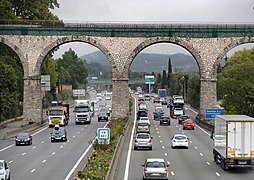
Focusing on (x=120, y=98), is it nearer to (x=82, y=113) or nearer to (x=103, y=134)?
(x=82, y=113)

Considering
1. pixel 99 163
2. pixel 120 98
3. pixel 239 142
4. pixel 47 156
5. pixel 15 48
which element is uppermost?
pixel 15 48

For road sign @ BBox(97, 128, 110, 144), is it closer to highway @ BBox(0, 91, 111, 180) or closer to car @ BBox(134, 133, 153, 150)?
highway @ BBox(0, 91, 111, 180)

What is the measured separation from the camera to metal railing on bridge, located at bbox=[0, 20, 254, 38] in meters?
80.3

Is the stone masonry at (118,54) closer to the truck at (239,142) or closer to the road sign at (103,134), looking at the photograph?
the road sign at (103,134)

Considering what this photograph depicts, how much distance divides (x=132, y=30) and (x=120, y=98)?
340 inches

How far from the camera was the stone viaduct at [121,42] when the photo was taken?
8069cm

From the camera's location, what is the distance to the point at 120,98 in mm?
81688

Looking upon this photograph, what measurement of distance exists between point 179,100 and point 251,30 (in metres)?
33.3

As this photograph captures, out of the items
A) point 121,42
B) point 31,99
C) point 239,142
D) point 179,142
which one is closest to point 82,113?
point 31,99

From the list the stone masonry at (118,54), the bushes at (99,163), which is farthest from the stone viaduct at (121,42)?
the bushes at (99,163)

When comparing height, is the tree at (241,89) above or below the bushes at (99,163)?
above

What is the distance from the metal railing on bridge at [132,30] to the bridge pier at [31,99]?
5968 mm

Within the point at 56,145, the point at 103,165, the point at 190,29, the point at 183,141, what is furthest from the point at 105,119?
the point at 103,165

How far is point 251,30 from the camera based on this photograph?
80.0 metres
